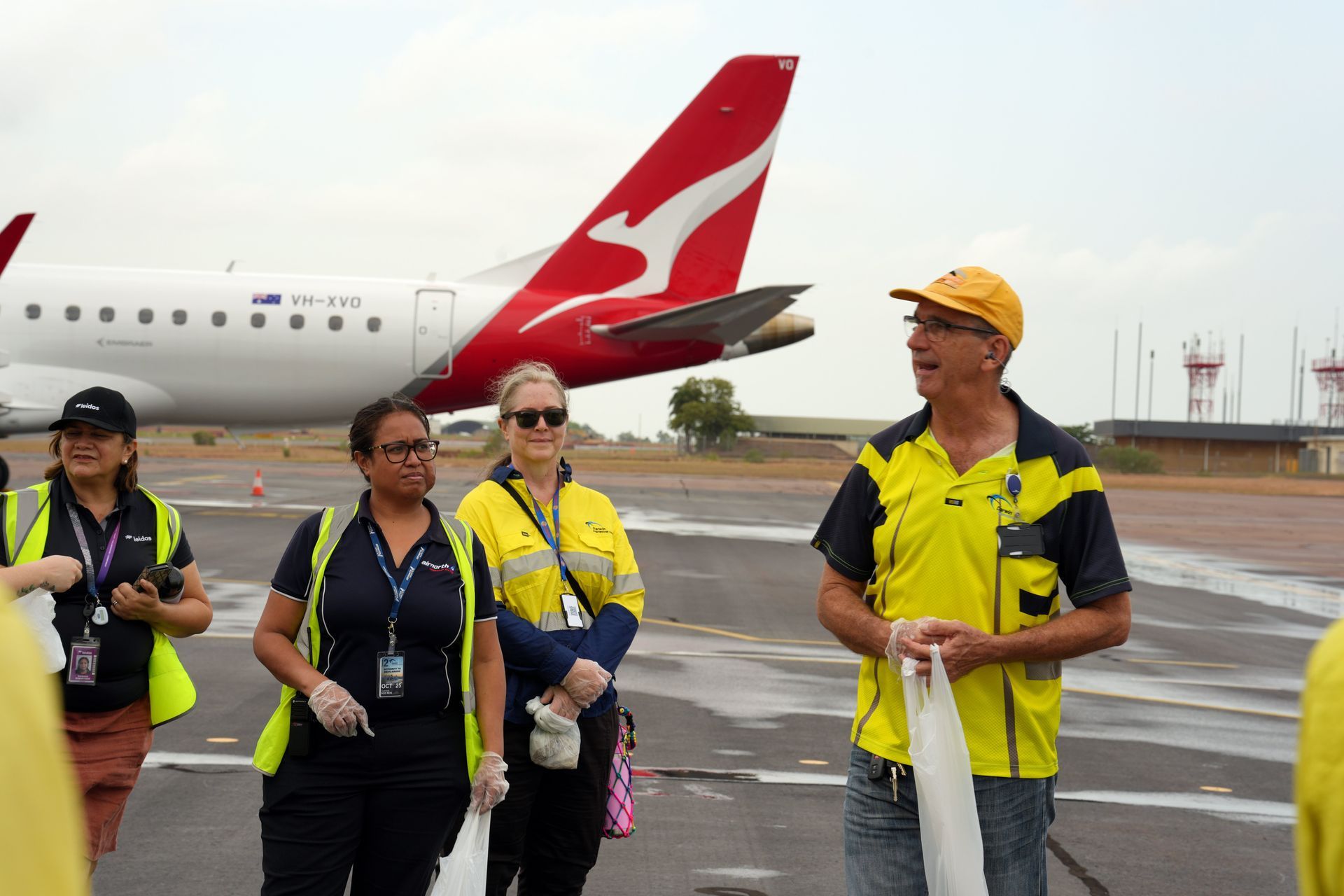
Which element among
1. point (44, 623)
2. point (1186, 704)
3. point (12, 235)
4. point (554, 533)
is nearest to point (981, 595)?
point (554, 533)

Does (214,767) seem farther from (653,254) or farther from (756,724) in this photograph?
(653,254)

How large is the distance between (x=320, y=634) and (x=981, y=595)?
1.91m

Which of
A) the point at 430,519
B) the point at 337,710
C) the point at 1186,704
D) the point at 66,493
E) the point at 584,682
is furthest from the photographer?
the point at 1186,704

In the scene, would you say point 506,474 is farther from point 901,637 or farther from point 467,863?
point 901,637

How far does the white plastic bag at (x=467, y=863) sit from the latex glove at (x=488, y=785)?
0.09 feet

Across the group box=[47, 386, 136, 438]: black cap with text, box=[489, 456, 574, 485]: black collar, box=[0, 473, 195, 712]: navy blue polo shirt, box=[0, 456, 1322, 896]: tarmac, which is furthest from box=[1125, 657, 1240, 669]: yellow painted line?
box=[47, 386, 136, 438]: black cap with text

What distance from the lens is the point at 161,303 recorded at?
1938 centimetres

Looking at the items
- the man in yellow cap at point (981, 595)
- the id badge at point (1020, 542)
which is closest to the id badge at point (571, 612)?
the man in yellow cap at point (981, 595)

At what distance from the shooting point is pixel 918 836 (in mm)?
3301

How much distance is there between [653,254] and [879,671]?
1718 cm

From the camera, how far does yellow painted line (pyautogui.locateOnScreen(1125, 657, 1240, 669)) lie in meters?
10.5

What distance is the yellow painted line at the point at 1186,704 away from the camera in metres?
8.58

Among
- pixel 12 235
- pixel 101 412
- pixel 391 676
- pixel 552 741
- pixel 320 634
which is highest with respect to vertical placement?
pixel 12 235

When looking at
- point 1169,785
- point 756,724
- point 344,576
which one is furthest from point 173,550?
point 1169,785
